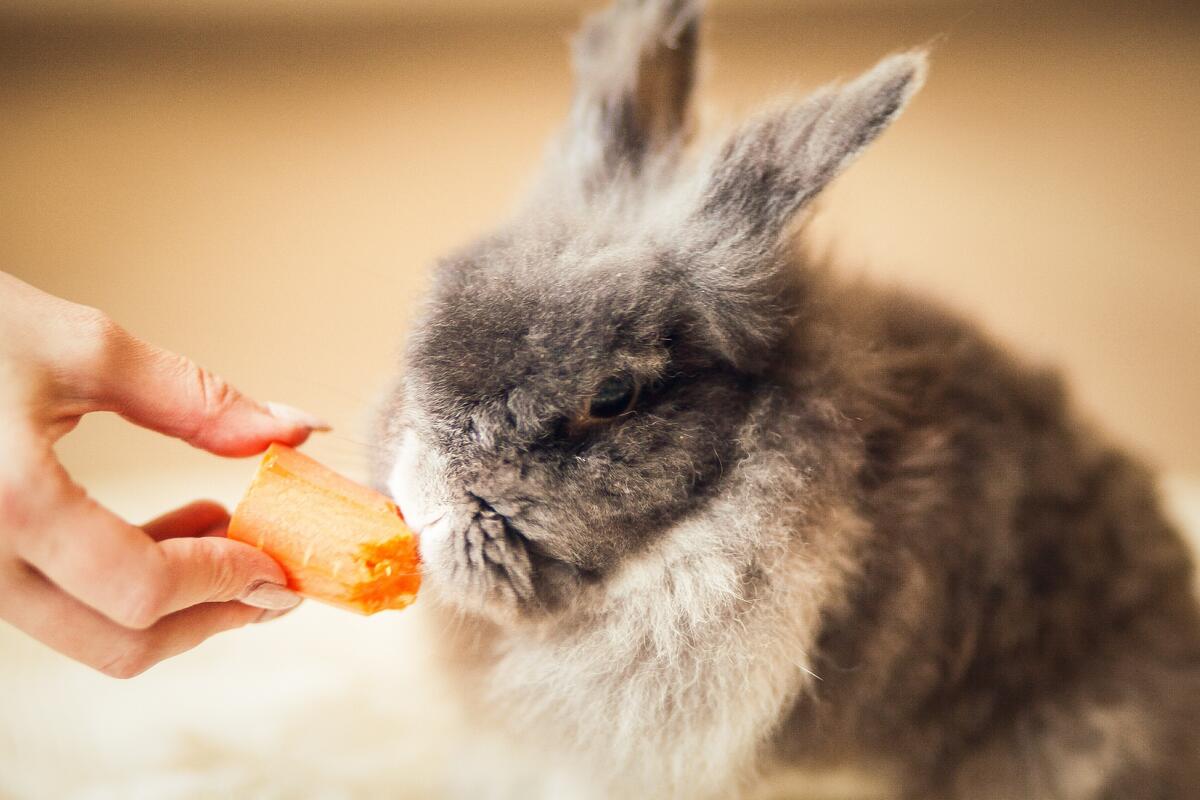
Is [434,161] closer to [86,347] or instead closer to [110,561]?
[86,347]

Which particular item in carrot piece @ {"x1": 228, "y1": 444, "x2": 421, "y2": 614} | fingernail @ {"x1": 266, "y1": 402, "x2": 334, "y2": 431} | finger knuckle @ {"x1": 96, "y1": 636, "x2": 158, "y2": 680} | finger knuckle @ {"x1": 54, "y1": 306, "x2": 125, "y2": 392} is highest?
finger knuckle @ {"x1": 54, "y1": 306, "x2": 125, "y2": 392}

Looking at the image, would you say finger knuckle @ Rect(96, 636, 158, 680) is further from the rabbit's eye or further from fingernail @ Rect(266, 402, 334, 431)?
the rabbit's eye

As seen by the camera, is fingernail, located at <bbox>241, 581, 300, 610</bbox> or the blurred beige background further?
the blurred beige background

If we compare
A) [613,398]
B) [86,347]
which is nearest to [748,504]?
[613,398]

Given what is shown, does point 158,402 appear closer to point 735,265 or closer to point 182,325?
point 735,265

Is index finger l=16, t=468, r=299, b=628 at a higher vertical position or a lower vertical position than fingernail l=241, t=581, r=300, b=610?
higher

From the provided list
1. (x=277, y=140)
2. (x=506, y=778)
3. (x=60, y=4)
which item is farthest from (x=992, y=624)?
(x=60, y=4)

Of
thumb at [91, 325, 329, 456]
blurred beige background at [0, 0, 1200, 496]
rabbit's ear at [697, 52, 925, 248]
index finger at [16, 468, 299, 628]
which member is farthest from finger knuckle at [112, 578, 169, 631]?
blurred beige background at [0, 0, 1200, 496]

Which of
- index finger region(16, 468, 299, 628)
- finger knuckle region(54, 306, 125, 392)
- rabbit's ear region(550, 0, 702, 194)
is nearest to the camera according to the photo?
index finger region(16, 468, 299, 628)
